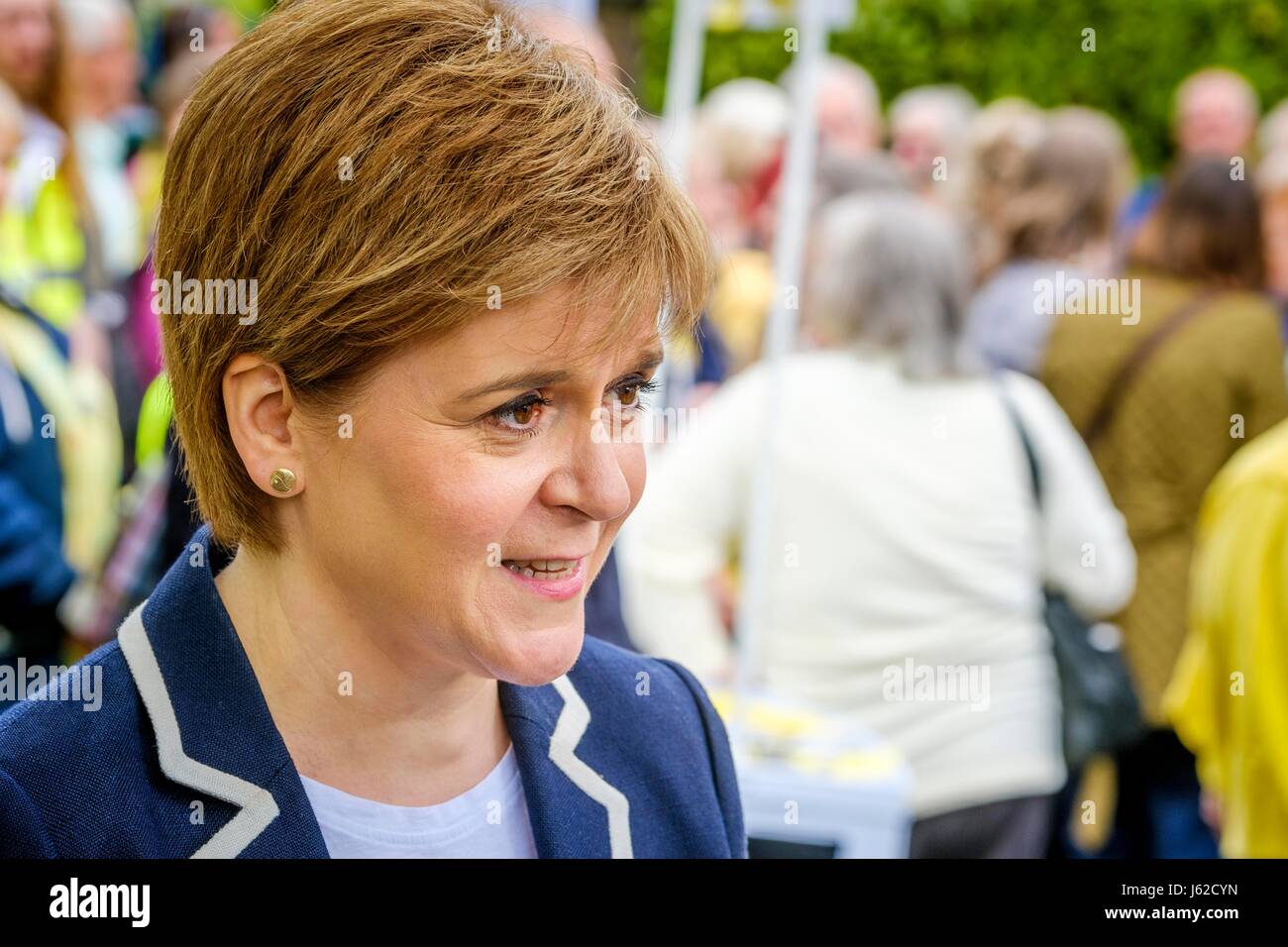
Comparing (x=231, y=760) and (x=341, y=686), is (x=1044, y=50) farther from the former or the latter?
(x=231, y=760)

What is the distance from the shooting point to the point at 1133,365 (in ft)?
13.7

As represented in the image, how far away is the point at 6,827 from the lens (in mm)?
1142

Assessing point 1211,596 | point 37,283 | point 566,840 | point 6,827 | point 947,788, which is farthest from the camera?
point 37,283

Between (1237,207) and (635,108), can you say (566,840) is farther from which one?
(1237,207)

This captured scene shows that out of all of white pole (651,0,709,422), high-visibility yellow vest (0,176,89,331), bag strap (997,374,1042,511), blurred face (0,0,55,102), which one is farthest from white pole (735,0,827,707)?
blurred face (0,0,55,102)

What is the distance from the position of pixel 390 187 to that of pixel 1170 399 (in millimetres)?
3433

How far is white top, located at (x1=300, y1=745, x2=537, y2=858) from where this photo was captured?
52.1 inches

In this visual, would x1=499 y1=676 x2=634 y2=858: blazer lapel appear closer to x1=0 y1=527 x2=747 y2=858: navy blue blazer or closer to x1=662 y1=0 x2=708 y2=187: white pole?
x1=0 y1=527 x2=747 y2=858: navy blue blazer

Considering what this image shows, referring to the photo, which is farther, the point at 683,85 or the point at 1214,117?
the point at 1214,117
